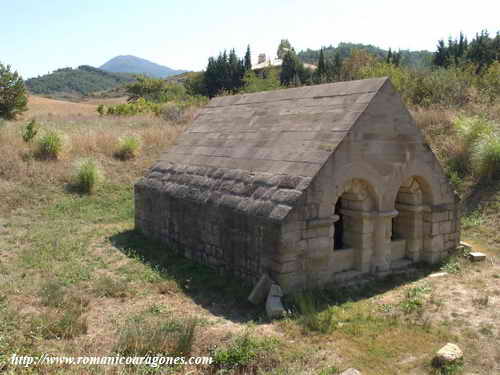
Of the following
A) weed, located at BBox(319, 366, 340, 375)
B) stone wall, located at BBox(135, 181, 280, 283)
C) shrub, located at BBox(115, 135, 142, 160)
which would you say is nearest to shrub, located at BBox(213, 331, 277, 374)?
weed, located at BBox(319, 366, 340, 375)

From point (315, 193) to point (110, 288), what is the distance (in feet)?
12.4

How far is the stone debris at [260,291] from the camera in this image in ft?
22.1

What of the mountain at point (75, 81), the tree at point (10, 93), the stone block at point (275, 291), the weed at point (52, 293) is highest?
the mountain at point (75, 81)

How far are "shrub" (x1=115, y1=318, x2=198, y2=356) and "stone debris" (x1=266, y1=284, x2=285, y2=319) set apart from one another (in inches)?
45.5

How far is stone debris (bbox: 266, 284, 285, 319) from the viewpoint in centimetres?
635

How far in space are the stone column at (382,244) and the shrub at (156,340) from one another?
3773mm

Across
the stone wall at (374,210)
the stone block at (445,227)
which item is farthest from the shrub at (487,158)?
the stone block at (445,227)

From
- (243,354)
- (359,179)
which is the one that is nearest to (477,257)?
(359,179)

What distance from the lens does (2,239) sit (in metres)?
10.7

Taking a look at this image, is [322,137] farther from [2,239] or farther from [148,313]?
[2,239]

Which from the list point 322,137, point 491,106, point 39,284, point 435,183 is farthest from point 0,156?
point 491,106

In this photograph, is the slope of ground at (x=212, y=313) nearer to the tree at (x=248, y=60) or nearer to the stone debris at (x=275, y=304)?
the stone debris at (x=275, y=304)

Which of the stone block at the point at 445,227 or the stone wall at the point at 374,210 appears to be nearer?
the stone wall at the point at 374,210

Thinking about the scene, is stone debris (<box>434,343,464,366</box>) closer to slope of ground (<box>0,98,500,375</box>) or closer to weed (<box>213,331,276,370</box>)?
slope of ground (<box>0,98,500,375</box>)
